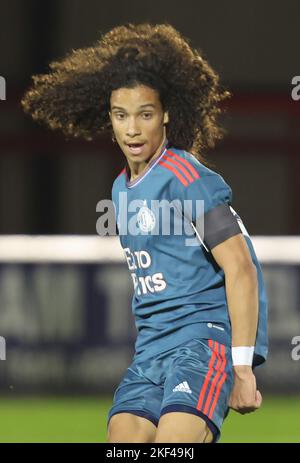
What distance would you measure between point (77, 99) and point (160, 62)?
487 mm

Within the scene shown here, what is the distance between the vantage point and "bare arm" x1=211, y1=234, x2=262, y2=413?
15.0ft

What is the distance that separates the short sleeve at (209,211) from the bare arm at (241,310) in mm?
88

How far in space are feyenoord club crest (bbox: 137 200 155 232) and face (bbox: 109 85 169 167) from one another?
0.18 metres

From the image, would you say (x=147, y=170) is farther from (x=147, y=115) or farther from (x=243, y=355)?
(x=243, y=355)

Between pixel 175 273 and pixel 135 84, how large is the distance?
27.6 inches

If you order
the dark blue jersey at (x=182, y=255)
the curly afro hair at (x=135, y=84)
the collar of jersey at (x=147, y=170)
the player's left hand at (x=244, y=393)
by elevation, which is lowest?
the player's left hand at (x=244, y=393)

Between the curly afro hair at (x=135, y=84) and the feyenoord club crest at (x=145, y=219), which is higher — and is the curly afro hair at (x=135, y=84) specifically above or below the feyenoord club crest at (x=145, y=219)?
above

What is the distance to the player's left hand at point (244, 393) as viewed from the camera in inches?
178

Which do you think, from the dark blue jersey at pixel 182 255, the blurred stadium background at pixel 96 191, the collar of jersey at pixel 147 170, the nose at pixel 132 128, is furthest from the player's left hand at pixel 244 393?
the blurred stadium background at pixel 96 191

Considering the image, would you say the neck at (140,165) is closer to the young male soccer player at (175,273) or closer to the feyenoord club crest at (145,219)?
the young male soccer player at (175,273)

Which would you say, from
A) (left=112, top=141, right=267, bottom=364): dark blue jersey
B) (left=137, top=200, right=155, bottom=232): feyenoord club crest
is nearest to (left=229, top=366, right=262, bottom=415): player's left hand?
(left=112, top=141, right=267, bottom=364): dark blue jersey

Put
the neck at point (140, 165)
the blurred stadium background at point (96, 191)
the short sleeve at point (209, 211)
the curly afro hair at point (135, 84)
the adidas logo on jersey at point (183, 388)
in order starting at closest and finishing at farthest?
the adidas logo on jersey at point (183, 388) → the short sleeve at point (209, 211) → the neck at point (140, 165) → the curly afro hair at point (135, 84) → the blurred stadium background at point (96, 191)

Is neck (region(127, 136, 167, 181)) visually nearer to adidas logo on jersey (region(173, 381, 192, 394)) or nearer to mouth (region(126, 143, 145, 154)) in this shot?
mouth (region(126, 143, 145, 154))

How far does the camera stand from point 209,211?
15.3 ft
